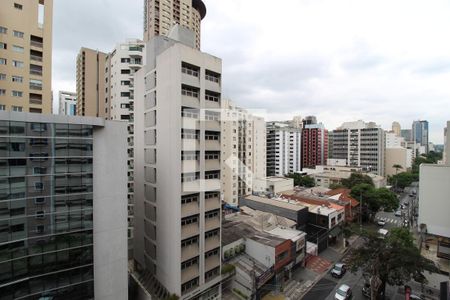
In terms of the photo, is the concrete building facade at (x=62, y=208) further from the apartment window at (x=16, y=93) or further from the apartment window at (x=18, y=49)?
the apartment window at (x=18, y=49)

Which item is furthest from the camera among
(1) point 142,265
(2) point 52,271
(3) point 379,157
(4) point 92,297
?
(3) point 379,157

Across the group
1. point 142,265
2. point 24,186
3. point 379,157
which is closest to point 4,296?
point 24,186

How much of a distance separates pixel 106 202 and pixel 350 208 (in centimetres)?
3233

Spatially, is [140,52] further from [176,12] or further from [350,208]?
[350,208]

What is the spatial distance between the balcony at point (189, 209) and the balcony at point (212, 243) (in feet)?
8.71

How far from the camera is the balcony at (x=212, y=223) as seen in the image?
16.9 meters

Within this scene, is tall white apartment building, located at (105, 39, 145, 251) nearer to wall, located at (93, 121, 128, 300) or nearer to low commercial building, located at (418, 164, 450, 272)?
wall, located at (93, 121, 128, 300)

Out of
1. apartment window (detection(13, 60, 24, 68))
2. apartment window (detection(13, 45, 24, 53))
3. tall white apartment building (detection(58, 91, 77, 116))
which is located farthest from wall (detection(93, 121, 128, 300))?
tall white apartment building (detection(58, 91, 77, 116))

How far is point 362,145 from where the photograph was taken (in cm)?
6738

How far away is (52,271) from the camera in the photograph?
37.8 feet

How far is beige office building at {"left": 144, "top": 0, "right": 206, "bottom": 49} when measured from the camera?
164 feet

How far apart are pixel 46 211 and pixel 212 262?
11159mm

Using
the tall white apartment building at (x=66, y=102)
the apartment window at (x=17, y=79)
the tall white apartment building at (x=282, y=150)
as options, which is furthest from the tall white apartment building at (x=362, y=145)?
the tall white apartment building at (x=66, y=102)

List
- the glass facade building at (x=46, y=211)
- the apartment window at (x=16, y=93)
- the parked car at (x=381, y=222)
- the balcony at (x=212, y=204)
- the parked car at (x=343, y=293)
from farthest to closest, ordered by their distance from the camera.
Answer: the parked car at (x=381, y=222) < the apartment window at (x=16, y=93) < the parked car at (x=343, y=293) < the balcony at (x=212, y=204) < the glass facade building at (x=46, y=211)
